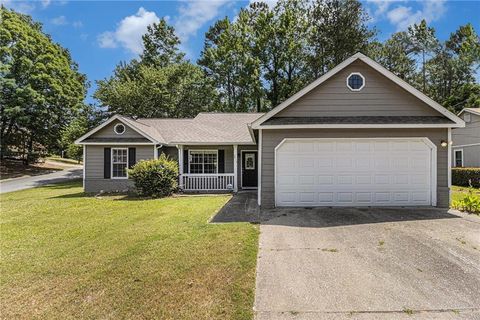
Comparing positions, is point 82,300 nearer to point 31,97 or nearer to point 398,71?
point 31,97

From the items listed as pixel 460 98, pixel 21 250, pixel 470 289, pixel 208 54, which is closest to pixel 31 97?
pixel 208 54

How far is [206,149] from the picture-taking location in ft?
53.7

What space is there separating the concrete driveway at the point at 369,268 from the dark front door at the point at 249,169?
8051 millimetres

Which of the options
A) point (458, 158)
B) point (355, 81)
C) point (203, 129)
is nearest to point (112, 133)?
point (203, 129)

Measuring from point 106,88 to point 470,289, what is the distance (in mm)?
29928

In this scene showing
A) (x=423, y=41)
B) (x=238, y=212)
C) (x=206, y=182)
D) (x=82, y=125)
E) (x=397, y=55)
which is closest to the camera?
(x=238, y=212)

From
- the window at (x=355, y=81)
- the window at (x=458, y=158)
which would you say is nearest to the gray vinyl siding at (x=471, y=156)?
the window at (x=458, y=158)

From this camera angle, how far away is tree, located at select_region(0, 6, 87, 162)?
87.8 feet

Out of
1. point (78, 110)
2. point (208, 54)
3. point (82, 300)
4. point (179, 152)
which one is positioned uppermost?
point (208, 54)

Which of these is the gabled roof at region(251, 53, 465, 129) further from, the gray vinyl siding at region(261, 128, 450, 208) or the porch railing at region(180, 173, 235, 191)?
the porch railing at region(180, 173, 235, 191)

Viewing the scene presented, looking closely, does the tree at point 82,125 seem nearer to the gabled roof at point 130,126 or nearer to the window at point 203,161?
the gabled roof at point 130,126

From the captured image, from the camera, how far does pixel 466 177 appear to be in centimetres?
1770

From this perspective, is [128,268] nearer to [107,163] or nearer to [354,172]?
[354,172]

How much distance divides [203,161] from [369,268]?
12348 millimetres
